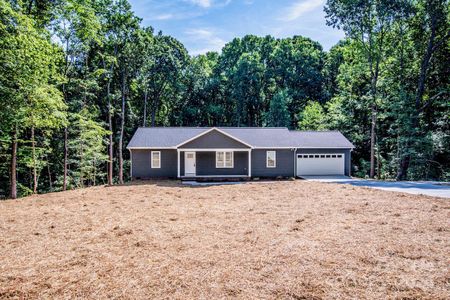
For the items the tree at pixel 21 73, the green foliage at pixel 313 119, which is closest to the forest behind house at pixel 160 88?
the tree at pixel 21 73

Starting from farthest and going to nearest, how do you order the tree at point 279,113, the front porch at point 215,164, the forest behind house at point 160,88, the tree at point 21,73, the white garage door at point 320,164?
the tree at point 279,113 → the white garage door at point 320,164 → the front porch at point 215,164 → the forest behind house at point 160,88 → the tree at point 21,73

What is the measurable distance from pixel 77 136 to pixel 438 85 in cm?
2794

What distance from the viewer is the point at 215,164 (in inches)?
803

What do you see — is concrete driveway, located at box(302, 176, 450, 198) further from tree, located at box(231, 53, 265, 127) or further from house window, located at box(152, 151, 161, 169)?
tree, located at box(231, 53, 265, 127)

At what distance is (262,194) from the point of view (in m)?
13.5

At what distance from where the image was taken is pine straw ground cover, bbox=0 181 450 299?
426 centimetres

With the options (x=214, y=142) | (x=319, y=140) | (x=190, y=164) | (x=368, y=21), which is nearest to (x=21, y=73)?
(x=190, y=164)

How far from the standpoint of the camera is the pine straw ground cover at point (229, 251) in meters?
4.26

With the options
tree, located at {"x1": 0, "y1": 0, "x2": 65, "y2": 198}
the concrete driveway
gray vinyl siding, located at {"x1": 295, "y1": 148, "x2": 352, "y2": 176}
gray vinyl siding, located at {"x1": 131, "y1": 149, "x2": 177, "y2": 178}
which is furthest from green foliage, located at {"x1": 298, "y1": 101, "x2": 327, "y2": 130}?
tree, located at {"x1": 0, "y1": 0, "x2": 65, "y2": 198}

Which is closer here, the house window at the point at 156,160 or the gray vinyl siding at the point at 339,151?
the house window at the point at 156,160

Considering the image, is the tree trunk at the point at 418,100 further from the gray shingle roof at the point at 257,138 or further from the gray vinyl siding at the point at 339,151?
the gray shingle roof at the point at 257,138

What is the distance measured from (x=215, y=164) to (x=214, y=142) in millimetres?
1572

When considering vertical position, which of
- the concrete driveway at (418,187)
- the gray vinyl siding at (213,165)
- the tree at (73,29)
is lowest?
the concrete driveway at (418,187)

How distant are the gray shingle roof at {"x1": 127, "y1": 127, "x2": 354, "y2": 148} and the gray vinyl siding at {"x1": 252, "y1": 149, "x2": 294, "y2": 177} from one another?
0.51 m
